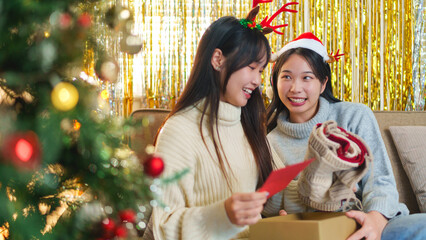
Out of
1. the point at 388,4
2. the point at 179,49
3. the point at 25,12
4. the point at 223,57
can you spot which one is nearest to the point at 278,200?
the point at 223,57

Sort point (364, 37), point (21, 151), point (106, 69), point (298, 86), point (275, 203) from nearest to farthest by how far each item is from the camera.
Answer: point (21, 151) < point (106, 69) < point (275, 203) < point (298, 86) < point (364, 37)

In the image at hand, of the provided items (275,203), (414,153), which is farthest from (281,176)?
(414,153)

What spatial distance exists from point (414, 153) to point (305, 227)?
108 centimetres

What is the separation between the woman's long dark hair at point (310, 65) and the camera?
5.74 feet

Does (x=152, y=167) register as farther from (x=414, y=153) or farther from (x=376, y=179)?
(x=414, y=153)

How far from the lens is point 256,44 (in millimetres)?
1420

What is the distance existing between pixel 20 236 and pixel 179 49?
218cm

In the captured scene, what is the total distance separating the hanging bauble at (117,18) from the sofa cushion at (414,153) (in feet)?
5.39

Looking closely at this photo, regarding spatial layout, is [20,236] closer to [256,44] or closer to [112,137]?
[112,137]

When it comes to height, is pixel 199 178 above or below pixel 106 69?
below

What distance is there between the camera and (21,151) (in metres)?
0.47

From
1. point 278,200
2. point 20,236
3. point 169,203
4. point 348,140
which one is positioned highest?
point 20,236

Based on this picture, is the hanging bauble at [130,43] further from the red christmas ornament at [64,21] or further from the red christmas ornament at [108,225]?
the red christmas ornament at [108,225]

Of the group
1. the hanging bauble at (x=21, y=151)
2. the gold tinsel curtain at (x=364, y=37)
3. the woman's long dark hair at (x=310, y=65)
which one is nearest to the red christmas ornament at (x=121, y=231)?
the hanging bauble at (x=21, y=151)
